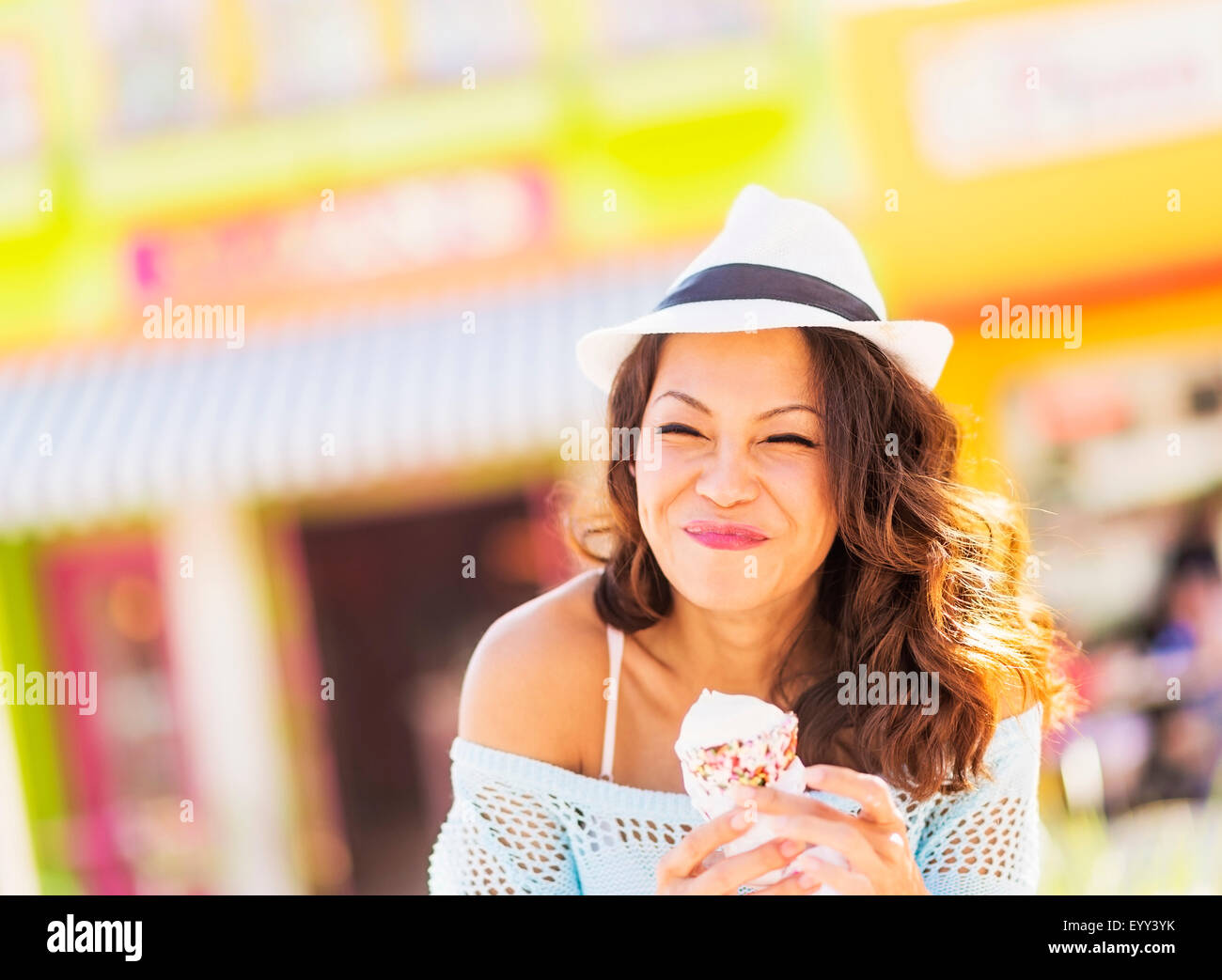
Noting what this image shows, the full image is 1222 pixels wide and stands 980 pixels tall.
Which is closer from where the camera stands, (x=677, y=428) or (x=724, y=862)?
(x=724, y=862)

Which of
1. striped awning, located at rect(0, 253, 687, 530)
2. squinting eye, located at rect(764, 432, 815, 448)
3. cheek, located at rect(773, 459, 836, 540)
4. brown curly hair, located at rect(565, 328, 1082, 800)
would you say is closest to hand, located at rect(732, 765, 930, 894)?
brown curly hair, located at rect(565, 328, 1082, 800)

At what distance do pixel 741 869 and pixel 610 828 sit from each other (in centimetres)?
42

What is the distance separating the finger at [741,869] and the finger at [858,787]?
0.37ft

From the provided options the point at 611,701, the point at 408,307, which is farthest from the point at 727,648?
the point at 408,307

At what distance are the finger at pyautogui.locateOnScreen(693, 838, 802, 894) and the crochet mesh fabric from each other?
0.32 m

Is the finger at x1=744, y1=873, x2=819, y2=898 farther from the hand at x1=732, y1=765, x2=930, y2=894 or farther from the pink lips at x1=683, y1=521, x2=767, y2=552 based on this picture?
the pink lips at x1=683, y1=521, x2=767, y2=552

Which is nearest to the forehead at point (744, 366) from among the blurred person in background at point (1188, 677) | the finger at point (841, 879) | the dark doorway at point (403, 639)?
the finger at point (841, 879)

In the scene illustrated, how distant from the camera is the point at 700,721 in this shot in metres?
1.84

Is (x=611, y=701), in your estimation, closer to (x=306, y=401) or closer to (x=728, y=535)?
(x=728, y=535)

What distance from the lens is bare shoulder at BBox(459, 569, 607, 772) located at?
213 centimetres

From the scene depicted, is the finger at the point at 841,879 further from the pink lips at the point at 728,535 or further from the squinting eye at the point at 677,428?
the squinting eye at the point at 677,428

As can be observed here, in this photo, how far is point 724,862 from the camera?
1727 millimetres

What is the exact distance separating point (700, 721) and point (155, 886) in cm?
597

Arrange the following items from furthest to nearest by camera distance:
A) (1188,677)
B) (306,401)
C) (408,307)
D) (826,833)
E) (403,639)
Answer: (403,639) → (408,307) → (306,401) → (1188,677) → (826,833)
